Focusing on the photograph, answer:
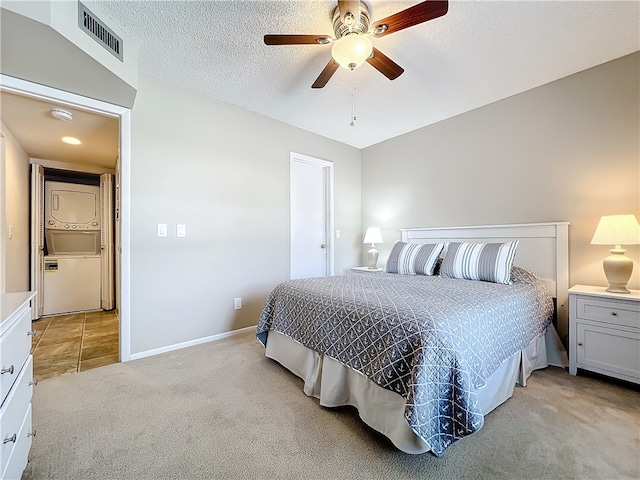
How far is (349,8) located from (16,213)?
4025 millimetres

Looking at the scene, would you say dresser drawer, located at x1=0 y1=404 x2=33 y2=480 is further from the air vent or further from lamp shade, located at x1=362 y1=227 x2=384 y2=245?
lamp shade, located at x1=362 y1=227 x2=384 y2=245

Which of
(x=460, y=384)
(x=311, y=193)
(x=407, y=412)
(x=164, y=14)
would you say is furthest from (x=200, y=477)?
(x=311, y=193)

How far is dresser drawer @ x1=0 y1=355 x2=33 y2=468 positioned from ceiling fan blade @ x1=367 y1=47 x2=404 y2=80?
244cm

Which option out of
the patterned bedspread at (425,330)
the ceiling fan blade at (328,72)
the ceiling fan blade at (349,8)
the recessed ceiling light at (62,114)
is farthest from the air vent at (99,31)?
the patterned bedspread at (425,330)

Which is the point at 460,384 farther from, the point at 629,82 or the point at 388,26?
the point at 629,82

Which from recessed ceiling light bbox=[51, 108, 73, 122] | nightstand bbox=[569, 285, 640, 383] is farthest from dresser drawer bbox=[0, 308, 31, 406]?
nightstand bbox=[569, 285, 640, 383]

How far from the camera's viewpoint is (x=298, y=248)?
3.68 metres

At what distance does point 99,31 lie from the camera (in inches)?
68.4

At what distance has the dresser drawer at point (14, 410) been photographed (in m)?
0.91

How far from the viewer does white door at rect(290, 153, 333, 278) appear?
11.9 ft

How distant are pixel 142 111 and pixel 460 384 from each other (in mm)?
3052

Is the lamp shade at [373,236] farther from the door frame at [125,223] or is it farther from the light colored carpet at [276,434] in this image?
the door frame at [125,223]

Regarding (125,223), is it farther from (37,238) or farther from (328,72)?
(37,238)

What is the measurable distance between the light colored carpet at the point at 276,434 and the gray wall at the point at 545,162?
4.26 feet
